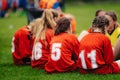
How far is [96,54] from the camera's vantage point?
9.86 metres

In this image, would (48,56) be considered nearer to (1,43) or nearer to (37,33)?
(37,33)

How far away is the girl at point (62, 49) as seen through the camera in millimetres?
10266

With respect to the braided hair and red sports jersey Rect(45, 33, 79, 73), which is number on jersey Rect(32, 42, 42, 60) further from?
the braided hair

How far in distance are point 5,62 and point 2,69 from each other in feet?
3.56

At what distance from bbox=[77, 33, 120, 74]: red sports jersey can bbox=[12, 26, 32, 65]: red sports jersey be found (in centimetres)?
186

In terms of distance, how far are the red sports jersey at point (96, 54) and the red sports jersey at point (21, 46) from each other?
1858 millimetres

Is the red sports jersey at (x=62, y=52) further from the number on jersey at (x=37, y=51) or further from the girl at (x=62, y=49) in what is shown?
the number on jersey at (x=37, y=51)

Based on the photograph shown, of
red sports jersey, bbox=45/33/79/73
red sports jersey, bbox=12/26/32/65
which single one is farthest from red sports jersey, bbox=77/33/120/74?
red sports jersey, bbox=12/26/32/65

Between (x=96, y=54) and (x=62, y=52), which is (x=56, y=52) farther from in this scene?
(x=96, y=54)

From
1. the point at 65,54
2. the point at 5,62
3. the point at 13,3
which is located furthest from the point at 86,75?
the point at 13,3

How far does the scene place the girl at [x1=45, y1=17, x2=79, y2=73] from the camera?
33.7 feet

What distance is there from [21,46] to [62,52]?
159 cm

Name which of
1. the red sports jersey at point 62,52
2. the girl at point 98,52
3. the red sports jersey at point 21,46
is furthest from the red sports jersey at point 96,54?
the red sports jersey at point 21,46

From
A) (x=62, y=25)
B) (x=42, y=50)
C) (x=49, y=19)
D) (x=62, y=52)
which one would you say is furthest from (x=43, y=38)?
(x=62, y=52)
